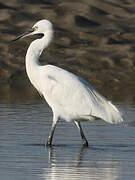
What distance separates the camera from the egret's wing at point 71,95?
40.8 ft

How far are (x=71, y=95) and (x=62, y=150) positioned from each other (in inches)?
50.8

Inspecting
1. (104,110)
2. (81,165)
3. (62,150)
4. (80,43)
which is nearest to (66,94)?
(104,110)

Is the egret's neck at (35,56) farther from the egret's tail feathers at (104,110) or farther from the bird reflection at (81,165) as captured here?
the bird reflection at (81,165)

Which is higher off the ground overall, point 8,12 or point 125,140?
point 125,140

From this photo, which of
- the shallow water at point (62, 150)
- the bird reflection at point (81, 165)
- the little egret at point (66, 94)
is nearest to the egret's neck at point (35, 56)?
the little egret at point (66, 94)

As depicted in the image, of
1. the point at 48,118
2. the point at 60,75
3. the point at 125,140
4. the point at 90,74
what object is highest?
the point at 60,75

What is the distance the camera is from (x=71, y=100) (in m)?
12.7

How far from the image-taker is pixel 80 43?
2531 centimetres

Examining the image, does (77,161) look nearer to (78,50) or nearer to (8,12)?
(78,50)

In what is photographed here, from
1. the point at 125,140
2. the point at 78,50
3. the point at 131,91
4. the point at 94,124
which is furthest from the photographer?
the point at 78,50

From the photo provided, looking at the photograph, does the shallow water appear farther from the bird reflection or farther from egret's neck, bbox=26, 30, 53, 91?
egret's neck, bbox=26, 30, 53, 91

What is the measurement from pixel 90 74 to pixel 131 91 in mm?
2171

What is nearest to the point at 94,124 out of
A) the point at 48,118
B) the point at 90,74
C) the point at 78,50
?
the point at 48,118

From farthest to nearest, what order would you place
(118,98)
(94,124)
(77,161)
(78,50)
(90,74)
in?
(78,50)
(90,74)
(118,98)
(94,124)
(77,161)
